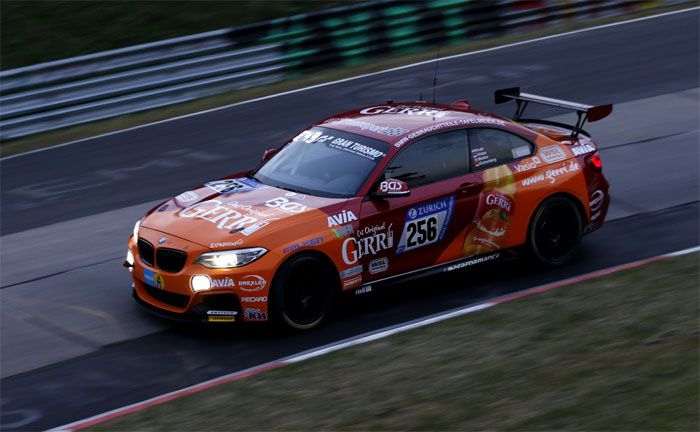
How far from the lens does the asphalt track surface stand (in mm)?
7934

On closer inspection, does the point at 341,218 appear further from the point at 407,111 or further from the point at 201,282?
the point at 407,111

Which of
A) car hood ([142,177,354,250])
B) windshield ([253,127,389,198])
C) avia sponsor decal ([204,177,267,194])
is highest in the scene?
windshield ([253,127,389,198])

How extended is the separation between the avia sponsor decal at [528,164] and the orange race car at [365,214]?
0.01 metres

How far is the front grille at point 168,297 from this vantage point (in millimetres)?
8234

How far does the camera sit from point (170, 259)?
830 centimetres

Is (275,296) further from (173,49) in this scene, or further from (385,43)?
(385,43)

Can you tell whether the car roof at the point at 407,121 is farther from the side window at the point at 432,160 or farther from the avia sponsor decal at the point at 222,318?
the avia sponsor decal at the point at 222,318

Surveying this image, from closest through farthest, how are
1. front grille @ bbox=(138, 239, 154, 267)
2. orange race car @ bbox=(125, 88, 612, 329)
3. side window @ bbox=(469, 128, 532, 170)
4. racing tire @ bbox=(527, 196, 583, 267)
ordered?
orange race car @ bbox=(125, 88, 612, 329)
front grille @ bbox=(138, 239, 154, 267)
side window @ bbox=(469, 128, 532, 170)
racing tire @ bbox=(527, 196, 583, 267)

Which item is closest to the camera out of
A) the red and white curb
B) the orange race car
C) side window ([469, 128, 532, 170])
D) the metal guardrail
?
the red and white curb

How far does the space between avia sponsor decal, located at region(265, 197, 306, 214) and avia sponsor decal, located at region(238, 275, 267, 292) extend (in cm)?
69

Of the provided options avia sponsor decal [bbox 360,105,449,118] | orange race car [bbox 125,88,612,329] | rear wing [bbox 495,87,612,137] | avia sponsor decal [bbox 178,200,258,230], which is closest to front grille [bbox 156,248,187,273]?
orange race car [bbox 125,88,612,329]

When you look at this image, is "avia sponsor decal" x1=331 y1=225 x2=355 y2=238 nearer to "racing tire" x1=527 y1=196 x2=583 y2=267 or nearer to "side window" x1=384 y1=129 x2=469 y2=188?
"side window" x1=384 y1=129 x2=469 y2=188

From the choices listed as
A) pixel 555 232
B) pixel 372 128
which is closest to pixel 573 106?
pixel 555 232

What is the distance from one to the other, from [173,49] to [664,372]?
42.3ft
